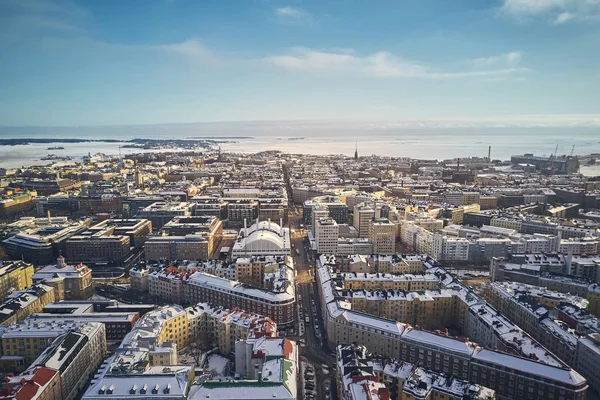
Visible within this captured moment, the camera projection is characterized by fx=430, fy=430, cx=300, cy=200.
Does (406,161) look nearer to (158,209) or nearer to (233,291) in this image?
(158,209)

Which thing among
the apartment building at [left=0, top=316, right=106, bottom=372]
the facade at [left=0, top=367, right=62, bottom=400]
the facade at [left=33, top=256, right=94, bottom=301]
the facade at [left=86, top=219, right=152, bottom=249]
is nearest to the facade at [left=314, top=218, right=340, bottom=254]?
the facade at [left=86, top=219, right=152, bottom=249]

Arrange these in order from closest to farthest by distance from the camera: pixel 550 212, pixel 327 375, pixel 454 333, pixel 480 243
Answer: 1. pixel 327 375
2. pixel 454 333
3. pixel 480 243
4. pixel 550 212

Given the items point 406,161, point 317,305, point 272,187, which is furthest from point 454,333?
point 406,161

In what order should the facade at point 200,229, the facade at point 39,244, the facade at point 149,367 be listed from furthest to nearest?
the facade at point 200,229 → the facade at point 39,244 → the facade at point 149,367

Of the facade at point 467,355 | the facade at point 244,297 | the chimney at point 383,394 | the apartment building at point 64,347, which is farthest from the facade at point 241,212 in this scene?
the chimney at point 383,394

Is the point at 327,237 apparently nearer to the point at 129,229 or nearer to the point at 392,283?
the point at 392,283

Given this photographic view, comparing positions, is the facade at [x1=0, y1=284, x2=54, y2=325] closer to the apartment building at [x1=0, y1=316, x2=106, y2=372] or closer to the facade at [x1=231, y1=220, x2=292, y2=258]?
the apartment building at [x1=0, y1=316, x2=106, y2=372]

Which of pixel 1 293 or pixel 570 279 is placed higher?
pixel 570 279

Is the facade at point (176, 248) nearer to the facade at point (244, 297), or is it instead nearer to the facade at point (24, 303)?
the facade at point (244, 297)
